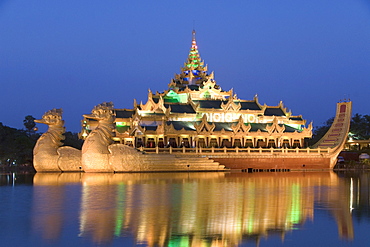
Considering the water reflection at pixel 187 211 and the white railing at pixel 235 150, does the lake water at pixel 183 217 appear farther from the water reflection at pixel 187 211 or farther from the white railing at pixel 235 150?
the white railing at pixel 235 150

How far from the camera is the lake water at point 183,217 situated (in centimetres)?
1070

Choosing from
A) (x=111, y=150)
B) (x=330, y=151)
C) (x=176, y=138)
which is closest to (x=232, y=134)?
(x=176, y=138)

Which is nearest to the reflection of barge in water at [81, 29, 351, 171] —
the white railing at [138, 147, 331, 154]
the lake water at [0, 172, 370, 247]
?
the white railing at [138, 147, 331, 154]

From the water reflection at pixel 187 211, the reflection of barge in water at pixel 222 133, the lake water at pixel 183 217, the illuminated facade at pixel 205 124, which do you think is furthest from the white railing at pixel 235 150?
the lake water at pixel 183 217

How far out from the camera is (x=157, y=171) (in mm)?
34125

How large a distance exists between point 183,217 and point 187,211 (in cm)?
105

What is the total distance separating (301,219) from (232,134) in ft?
91.5

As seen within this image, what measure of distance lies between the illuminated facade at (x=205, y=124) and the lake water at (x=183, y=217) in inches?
741

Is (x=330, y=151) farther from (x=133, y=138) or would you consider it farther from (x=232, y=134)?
(x=133, y=138)

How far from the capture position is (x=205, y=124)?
133 ft

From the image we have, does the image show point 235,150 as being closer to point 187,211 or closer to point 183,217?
point 187,211

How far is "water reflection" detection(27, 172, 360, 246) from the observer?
1116cm

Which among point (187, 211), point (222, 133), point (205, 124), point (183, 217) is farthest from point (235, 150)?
point (183, 217)

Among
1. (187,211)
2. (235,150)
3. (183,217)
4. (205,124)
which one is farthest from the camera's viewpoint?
(205,124)
